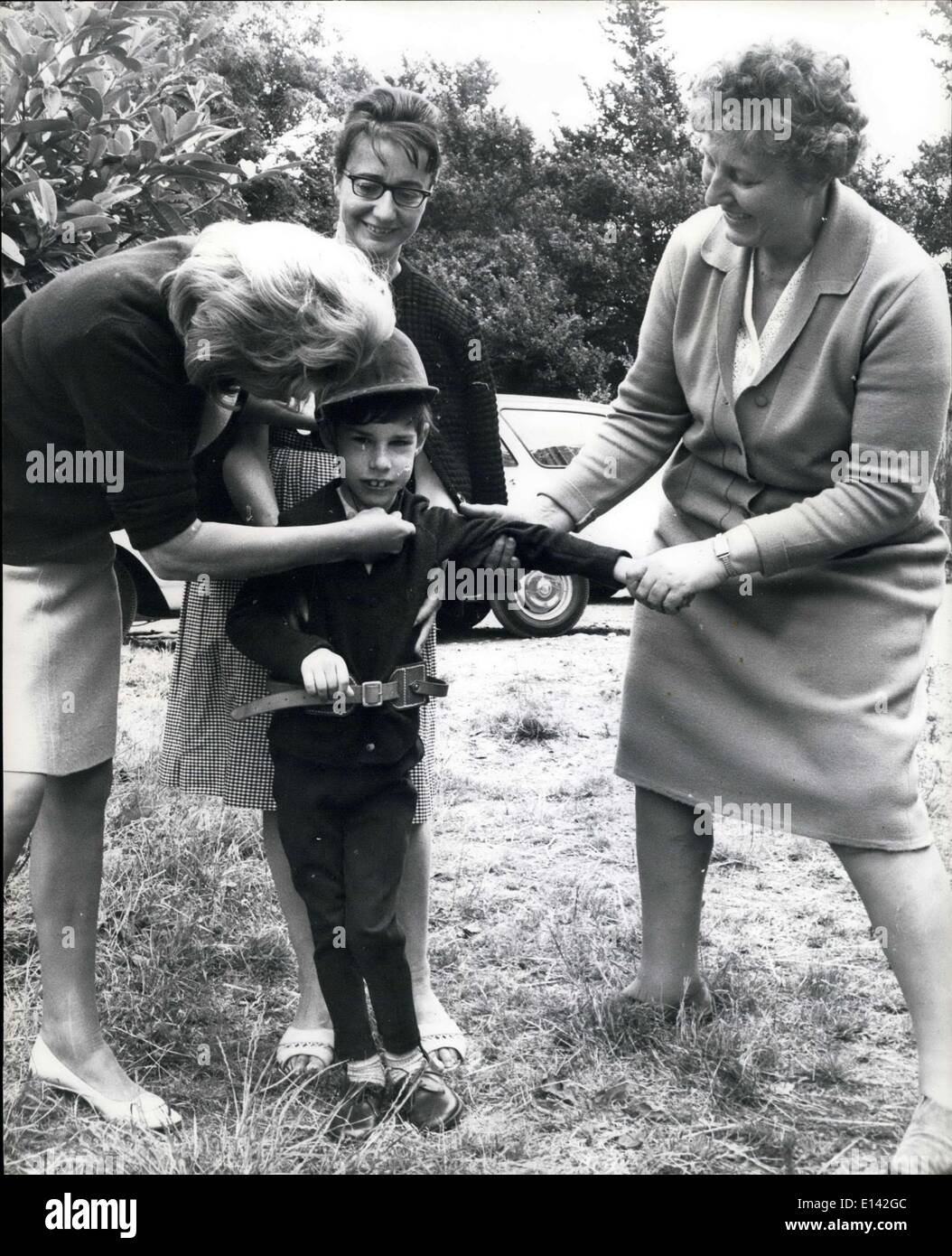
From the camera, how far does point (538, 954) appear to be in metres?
3.31

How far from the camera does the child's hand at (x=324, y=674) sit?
2195 millimetres

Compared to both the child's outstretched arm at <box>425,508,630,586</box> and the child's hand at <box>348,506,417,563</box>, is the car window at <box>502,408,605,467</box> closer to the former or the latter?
the child's outstretched arm at <box>425,508,630,586</box>

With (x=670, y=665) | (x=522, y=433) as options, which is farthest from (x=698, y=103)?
(x=522, y=433)

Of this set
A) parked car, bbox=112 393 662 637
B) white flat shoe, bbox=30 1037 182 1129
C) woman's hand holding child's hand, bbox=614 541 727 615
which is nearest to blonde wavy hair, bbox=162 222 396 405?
woman's hand holding child's hand, bbox=614 541 727 615

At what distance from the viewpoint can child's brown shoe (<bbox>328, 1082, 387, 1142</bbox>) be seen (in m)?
2.33

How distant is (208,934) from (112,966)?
0.30 metres

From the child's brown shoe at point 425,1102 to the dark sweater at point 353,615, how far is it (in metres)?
0.62

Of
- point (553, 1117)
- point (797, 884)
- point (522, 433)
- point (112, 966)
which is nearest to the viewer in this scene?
point (553, 1117)

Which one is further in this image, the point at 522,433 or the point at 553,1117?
the point at 522,433

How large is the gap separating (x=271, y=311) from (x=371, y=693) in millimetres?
683

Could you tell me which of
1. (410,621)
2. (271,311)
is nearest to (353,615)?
(410,621)

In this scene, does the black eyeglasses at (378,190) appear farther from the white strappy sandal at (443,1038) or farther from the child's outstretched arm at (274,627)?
the white strappy sandal at (443,1038)

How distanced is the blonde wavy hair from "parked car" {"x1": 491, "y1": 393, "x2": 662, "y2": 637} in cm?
548
